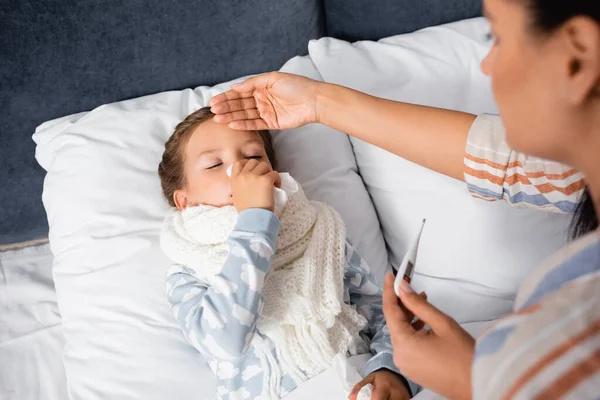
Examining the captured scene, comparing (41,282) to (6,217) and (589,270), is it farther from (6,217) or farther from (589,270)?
(589,270)

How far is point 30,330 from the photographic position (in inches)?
60.1

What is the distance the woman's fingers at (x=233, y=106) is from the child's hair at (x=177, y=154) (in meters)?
0.06

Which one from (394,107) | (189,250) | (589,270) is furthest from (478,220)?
(589,270)

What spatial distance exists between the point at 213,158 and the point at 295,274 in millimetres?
304

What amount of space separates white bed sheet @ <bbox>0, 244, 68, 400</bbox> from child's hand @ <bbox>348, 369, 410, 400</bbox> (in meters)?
0.71

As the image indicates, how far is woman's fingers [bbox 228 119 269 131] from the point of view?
131 cm

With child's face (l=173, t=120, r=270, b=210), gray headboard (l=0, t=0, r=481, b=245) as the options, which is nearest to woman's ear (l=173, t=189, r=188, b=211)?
child's face (l=173, t=120, r=270, b=210)

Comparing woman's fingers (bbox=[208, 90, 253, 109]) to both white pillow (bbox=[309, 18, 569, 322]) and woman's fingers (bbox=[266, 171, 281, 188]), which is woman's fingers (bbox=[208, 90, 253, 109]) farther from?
white pillow (bbox=[309, 18, 569, 322])

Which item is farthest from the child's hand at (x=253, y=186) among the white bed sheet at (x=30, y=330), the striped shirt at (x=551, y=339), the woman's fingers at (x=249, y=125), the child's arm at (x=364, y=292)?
the striped shirt at (x=551, y=339)

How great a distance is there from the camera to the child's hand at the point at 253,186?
3.84 feet

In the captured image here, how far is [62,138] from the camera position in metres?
1.54

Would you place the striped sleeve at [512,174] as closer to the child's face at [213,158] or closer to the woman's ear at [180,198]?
the child's face at [213,158]

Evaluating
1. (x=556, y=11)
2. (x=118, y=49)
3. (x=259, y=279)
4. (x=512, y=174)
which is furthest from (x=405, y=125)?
(x=118, y=49)

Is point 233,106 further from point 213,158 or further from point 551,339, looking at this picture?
point 551,339
